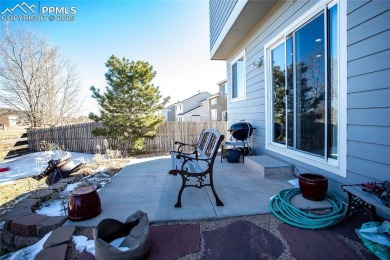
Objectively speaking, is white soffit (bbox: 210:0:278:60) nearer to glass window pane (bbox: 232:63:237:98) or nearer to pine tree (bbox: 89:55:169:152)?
glass window pane (bbox: 232:63:237:98)

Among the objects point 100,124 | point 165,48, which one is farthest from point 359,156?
point 165,48

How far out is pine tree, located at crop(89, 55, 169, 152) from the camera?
8.01m

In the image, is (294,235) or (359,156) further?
(359,156)

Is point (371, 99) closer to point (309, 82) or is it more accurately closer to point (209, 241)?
point (309, 82)

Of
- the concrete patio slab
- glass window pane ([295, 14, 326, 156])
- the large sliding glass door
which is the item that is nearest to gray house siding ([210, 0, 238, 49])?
the large sliding glass door

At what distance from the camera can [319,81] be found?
9.77ft

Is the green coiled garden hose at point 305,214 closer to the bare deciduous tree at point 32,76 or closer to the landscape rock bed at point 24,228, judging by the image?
the landscape rock bed at point 24,228

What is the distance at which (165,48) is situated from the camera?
11.8m

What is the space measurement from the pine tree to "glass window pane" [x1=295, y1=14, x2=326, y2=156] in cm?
610

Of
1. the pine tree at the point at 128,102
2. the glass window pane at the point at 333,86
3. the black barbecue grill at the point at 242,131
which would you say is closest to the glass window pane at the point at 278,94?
the black barbecue grill at the point at 242,131

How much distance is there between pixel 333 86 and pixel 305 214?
169cm

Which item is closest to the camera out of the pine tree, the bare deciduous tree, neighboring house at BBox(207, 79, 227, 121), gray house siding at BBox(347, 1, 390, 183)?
gray house siding at BBox(347, 1, 390, 183)

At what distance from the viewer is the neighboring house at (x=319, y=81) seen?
2084mm

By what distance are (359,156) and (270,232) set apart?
1.33 meters
